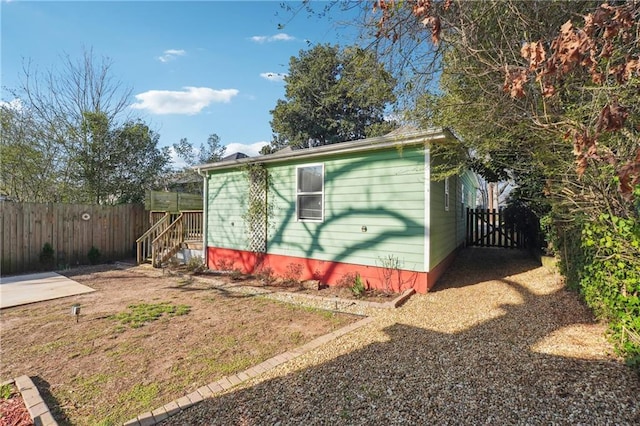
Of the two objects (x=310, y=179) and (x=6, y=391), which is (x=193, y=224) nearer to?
(x=310, y=179)

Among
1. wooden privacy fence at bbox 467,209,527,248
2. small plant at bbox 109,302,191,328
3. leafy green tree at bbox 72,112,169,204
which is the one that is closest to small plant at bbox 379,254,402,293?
small plant at bbox 109,302,191,328

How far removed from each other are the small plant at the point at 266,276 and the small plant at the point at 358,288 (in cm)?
222

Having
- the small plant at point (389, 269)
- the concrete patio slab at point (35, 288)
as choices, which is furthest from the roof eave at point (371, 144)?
the concrete patio slab at point (35, 288)

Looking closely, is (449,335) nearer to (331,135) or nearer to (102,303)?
(102,303)

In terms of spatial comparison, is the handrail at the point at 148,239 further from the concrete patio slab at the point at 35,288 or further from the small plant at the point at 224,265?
the small plant at the point at 224,265

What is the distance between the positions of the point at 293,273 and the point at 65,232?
782 cm

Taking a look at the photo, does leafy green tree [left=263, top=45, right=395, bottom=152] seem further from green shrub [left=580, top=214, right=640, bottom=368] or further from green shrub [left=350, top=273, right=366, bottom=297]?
green shrub [left=580, top=214, right=640, bottom=368]

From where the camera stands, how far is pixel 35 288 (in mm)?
6738

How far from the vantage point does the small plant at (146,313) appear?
4586 millimetres

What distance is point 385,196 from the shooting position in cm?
594

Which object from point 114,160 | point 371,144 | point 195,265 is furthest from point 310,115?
point 371,144

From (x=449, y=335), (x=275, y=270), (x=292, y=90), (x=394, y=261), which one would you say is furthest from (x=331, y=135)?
(x=449, y=335)

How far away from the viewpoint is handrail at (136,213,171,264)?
9672mm

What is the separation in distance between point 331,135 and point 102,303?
17.0m
